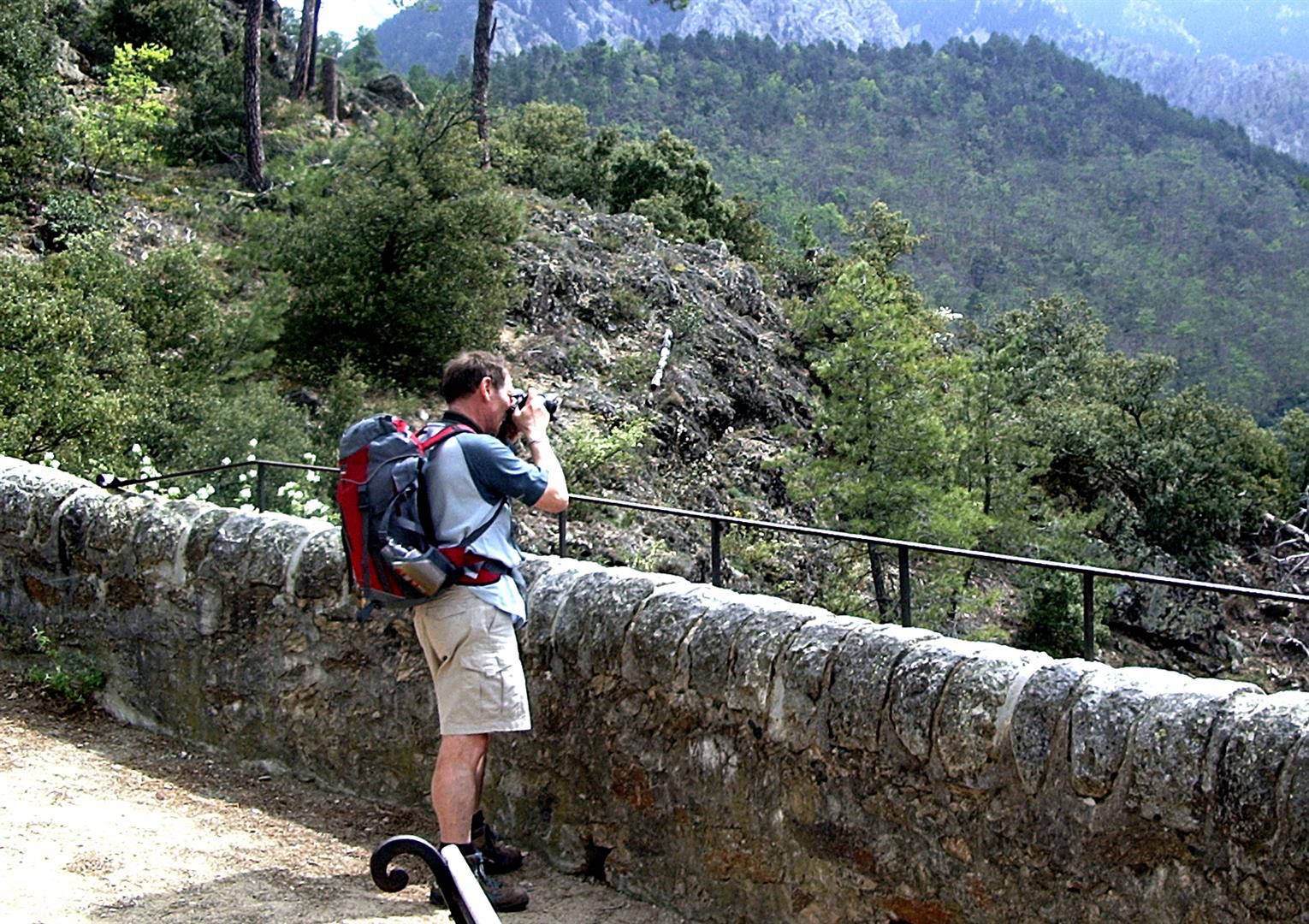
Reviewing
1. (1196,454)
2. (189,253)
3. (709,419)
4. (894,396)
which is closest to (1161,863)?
(189,253)

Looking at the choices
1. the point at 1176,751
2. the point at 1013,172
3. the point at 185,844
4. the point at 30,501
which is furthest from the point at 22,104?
the point at 1013,172

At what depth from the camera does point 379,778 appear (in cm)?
475

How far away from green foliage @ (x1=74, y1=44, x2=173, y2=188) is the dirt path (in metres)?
18.9

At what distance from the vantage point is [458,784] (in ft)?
12.7

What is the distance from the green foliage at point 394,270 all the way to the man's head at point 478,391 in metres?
15.3

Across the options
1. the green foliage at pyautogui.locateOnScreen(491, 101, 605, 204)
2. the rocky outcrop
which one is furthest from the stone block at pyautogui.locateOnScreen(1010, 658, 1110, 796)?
the green foliage at pyautogui.locateOnScreen(491, 101, 605, 204)

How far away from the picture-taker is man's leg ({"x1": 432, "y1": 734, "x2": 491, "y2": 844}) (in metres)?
3.86

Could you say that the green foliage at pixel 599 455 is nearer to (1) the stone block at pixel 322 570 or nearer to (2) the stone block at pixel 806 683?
(1) the stone block at pixel 322 570

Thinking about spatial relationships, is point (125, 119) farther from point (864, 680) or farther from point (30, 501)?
point (864, 680)

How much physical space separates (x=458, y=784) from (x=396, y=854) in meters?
1.18

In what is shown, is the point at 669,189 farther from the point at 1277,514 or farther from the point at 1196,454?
the point at 1277,514

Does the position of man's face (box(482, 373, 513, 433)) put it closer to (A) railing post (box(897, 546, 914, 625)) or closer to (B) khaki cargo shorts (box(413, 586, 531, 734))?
(B) khaki cargo shorts (box(413, 586, 531, 734))

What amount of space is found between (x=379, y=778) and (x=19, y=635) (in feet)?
6.96

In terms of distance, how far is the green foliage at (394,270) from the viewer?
19.3 meters
